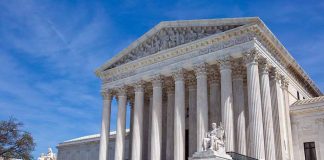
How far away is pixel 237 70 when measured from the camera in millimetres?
33156

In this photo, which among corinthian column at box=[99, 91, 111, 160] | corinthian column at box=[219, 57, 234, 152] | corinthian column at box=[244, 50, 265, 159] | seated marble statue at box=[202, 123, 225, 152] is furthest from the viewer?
corinthian column at box=[99, 91, 111, 160]

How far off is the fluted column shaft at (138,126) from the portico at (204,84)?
9 cm

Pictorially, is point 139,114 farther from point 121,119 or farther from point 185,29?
point 185,29

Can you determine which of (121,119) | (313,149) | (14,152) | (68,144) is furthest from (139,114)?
(68,144)

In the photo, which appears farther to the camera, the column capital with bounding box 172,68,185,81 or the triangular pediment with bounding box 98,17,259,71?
the column capital with bounding box 172,68,185,81

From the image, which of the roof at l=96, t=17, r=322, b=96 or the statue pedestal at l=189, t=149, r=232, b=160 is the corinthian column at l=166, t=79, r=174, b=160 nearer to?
the roof at l=96, t=17, r=322, b=96

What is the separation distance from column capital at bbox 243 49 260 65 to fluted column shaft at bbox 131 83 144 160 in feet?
37.8

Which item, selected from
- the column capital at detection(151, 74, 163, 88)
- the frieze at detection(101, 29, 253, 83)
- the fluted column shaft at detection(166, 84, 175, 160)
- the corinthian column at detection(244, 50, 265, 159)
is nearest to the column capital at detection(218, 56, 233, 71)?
the frieze at detection(101, 29, 253, 83)

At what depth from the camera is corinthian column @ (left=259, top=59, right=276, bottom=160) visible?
27.3m

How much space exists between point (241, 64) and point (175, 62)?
229 inches

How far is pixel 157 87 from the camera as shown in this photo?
35250 mm

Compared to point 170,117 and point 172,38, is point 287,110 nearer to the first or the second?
point 170,117

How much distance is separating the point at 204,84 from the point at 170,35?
672 cm

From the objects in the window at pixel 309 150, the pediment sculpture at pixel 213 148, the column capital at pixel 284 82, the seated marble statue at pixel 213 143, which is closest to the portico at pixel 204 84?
the column capital at pixel 284 82
